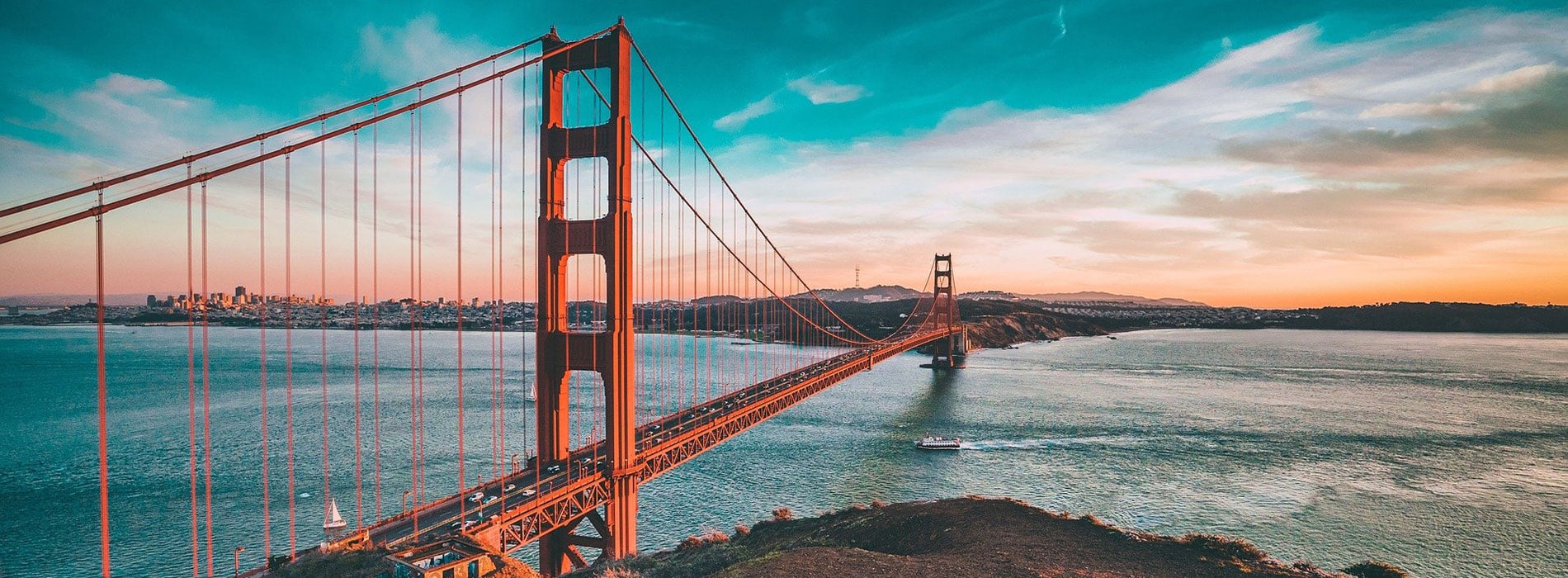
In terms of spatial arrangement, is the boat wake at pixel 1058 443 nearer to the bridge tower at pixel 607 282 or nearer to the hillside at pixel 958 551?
the hillside at pixel 958 551

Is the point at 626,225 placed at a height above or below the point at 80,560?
above

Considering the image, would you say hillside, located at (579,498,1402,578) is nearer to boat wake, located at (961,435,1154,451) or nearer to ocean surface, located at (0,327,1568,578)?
ocean surface, located at (0,327,1568,578)

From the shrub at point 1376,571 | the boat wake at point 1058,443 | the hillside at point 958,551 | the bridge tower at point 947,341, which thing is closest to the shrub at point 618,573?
the hillside at point 958,551

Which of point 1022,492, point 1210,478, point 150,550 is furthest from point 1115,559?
point 150,550

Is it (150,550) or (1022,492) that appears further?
(1022,492)

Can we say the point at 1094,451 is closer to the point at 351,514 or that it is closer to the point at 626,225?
the point at 626,225

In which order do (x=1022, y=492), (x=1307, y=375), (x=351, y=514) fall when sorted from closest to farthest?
(x=351, y=514)
(x=1022, y=492)
(x=1307, y=375)

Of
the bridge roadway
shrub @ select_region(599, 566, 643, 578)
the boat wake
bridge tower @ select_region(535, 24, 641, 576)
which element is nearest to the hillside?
shrub @ select_region(599, 566, 643, 578)

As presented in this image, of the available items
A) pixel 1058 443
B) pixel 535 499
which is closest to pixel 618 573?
Answer: pixel 535 499
